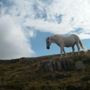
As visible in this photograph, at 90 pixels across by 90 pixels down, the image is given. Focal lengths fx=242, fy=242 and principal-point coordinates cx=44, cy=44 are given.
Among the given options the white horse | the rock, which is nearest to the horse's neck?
the white horse

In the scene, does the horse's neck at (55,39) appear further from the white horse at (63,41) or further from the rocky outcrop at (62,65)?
the rocky outcrop at (62,65)

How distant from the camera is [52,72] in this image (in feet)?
120

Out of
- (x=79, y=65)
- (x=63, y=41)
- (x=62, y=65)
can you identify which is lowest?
(x=79, y=65)

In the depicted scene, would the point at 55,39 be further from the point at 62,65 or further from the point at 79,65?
the point at 79,65

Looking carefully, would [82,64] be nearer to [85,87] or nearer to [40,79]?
[40,79]

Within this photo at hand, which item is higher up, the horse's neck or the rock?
the horse's neck

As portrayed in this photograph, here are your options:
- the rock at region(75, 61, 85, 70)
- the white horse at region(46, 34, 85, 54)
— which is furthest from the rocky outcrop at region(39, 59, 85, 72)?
the white horse at region(46, 34, 85, 54)

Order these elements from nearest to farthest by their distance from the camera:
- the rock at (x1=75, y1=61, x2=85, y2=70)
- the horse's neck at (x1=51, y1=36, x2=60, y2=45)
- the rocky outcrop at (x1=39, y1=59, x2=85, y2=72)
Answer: the rock at (x1=75, y1=61, x2=85, y2=70) → the horse's neck at (x1=51, y1=36, x2=60, y2=45) → the rocky outcrop at (x1=39, y1=59, x2=85, y2=72)

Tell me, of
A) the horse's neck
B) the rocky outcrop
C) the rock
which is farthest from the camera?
the rocky outcrop

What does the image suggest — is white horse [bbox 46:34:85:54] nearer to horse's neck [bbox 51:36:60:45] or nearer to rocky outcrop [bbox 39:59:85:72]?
horse's neck [bbox 51:36:60:45]

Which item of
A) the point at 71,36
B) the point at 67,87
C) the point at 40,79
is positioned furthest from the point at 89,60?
the point at 67,87

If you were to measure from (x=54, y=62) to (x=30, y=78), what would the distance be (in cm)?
471

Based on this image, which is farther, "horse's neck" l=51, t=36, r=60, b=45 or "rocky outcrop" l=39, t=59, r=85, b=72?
"rocky outcrop" l=39, t=59, r=85, b=72

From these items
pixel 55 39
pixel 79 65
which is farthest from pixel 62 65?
pixel 55 39
